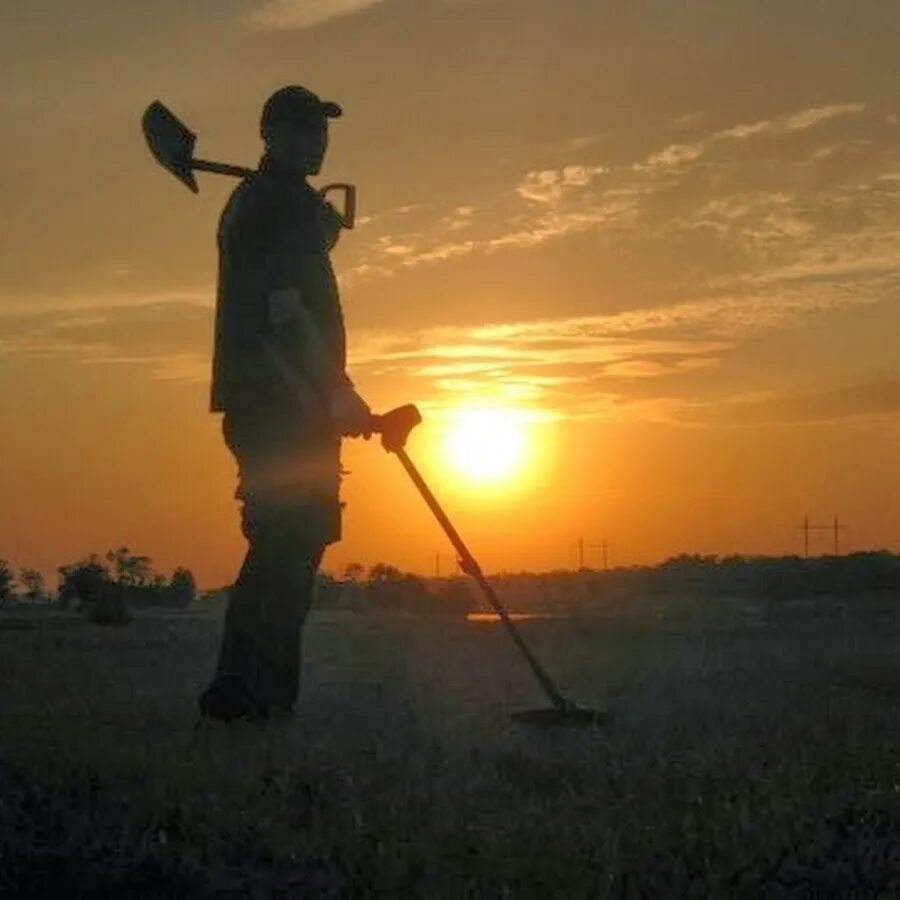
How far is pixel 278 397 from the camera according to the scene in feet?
30.1

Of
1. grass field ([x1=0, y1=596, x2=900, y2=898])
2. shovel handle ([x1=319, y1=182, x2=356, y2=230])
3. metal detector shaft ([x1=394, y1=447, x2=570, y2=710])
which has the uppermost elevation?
shovel handle ([x1=319, y1=182, x2=356, y2=230])

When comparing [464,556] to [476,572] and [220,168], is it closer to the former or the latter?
[476,572]

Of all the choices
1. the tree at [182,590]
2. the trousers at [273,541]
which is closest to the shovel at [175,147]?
the trousers at [273,541]

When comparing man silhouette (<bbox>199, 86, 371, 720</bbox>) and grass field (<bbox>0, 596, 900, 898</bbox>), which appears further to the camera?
man silhouette (<bbox>199, 86, 371, 720</bbox>)

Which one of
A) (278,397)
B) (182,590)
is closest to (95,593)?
(182,590)

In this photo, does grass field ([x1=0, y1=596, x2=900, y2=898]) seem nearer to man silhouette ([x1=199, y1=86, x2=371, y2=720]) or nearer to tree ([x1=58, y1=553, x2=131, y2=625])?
man silhouette ([x1=199, y1=86, x2=371, y2=720])

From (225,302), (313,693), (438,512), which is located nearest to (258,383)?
(225,302)

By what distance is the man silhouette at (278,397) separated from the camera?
9094 millimetres

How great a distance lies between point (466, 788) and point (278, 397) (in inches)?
122

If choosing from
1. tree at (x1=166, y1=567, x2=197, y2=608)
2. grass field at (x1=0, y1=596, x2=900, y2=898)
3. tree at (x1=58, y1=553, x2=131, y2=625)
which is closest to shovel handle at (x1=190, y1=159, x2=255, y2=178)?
grass field at (x1=0, y1=596, x2=900, y2=898)

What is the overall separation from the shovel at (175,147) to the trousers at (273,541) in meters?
1.39

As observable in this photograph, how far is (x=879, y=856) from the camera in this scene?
5.46 meters

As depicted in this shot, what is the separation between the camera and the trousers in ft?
30.3

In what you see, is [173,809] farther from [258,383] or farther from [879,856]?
[258,383]
